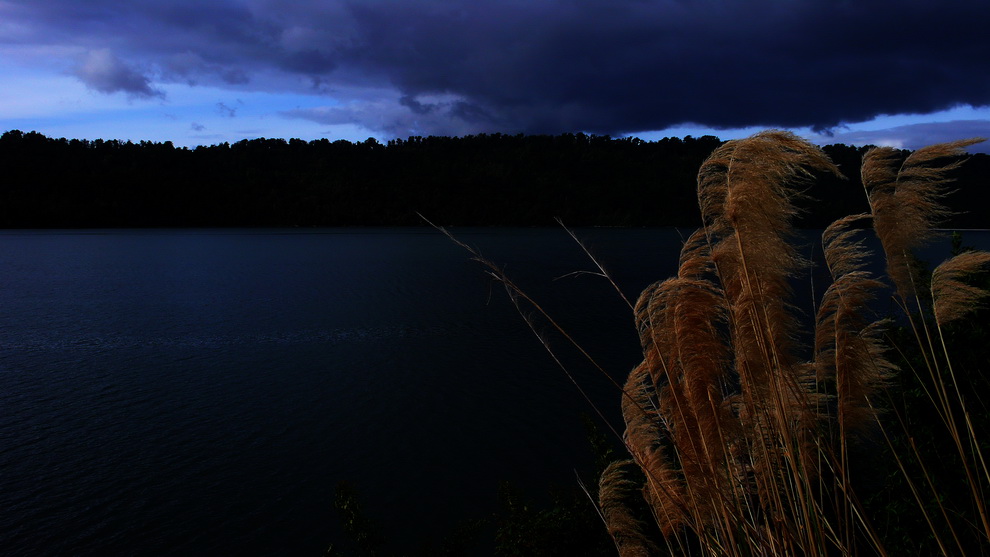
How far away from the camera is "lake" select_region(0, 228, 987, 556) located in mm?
12539

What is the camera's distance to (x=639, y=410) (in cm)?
319

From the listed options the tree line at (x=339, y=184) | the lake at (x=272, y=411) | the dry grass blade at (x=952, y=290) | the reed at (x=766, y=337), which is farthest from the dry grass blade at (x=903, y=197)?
the tree line at (x=339, y=184)

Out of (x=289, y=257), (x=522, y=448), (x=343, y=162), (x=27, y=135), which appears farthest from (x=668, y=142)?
(x=522, y=448)

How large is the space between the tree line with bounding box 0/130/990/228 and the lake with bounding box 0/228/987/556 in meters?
81.3

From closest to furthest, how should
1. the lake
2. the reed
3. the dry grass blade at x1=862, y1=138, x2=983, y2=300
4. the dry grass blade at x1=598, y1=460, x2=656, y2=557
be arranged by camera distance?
the reed → the dry grass blade at x1=862, y1=138, x2=983, y2=300 → the dry grass blade at x1=598, y1=460, x2=656, y2=557 → the lake

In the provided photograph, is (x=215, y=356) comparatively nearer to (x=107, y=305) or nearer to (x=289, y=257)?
(x=107, y=305)

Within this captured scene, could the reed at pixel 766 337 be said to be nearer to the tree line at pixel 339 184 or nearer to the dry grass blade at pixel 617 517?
the dry grass blade at pixel 617 517

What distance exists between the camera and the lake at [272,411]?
12539 mm

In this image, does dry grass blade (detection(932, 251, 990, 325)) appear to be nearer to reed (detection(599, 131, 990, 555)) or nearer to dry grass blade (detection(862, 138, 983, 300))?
reed (detection(599, 131, 990, 555))

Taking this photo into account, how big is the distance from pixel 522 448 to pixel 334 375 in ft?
27.6

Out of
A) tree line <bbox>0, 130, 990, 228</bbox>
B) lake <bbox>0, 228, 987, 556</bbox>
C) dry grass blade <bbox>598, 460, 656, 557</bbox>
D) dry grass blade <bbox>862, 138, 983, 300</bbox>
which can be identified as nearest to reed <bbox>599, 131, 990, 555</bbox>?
dry grass blade <bbox>862, 138, 983, 300</bbox>

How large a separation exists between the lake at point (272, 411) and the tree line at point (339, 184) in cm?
8128

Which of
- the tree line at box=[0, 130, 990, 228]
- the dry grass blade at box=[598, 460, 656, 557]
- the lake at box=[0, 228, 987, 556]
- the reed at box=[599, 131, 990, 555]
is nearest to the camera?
the reed at box=[599, 131, 990, 555]

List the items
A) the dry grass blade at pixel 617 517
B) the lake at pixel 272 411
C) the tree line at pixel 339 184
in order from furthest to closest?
the tree line at pixel 339 184, the lake at pixel 272 411, the dry grass blade at pixel 617 517
